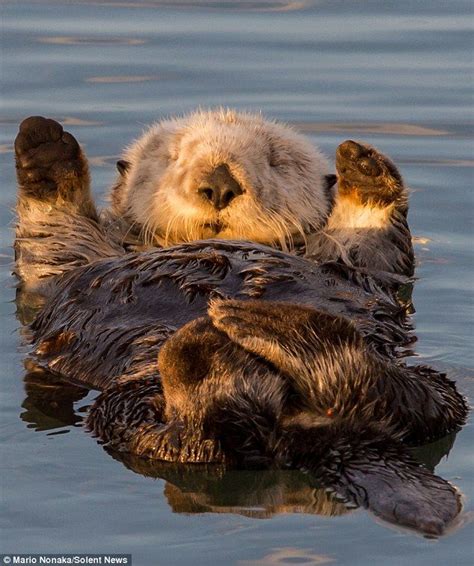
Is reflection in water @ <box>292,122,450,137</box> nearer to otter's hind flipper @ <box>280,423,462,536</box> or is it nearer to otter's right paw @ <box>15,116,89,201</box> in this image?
otter's right paw @ <box>15,116,89,201</box>

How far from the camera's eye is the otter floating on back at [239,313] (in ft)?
13.3

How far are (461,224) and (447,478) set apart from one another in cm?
302

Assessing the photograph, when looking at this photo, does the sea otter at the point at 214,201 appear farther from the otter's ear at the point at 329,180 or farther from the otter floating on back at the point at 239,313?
the otter's ear at the point at 329,180

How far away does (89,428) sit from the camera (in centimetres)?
449

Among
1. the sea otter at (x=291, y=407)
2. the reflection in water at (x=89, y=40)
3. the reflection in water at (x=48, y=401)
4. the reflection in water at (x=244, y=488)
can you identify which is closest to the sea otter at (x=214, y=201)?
the reflection in water at (x=48, y=401)

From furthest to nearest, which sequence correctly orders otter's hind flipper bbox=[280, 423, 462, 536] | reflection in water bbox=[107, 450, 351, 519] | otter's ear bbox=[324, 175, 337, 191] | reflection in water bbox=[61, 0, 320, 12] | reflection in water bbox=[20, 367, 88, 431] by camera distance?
1. reflection in water bbox=[61, 0, 320, 12]
2. otter's ear bbox=[324, 175, 337, 191]
3. reflection in water bbox=[20, 367, 88, 431]
4. reflection in water bbox=[107, 450, 351, 519]
5. otter's hind flipper bbox=[280, 423, 462, 536]

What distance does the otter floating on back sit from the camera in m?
4.05

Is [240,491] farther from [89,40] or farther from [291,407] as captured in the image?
[89,40]

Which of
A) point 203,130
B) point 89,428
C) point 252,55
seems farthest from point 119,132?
point 89,428

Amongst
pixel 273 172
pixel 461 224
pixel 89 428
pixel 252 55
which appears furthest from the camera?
pixel 252 55

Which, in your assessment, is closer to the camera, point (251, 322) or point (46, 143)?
point (251, 322)

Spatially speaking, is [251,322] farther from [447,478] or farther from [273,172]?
[273,172]

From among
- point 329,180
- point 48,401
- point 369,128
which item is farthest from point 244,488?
point 369,128

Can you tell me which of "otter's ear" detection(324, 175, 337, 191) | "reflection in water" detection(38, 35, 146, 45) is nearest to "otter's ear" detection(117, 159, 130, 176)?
"otter's ear" detection(324, 175, 337, 191)
